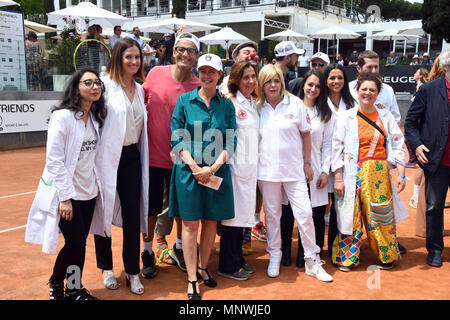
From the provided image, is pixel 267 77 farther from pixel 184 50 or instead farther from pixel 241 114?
pixel 184 50

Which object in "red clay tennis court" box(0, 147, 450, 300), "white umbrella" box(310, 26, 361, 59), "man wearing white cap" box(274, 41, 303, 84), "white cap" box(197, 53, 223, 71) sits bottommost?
"red clay tennis court" box(0, 147, 450, 300)

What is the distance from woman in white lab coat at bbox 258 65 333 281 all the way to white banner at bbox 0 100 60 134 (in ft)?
30.6

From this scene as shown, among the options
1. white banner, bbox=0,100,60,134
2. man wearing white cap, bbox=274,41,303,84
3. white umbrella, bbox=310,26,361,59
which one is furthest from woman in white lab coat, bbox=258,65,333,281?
white umbrella, bbox=310,26,361,59

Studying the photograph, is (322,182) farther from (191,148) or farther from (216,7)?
(216,7)

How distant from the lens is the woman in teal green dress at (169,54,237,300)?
3762 mm

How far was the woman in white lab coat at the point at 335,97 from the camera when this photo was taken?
4.60 m

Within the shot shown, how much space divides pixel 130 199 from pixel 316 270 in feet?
6.49

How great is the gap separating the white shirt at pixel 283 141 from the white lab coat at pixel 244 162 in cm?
11

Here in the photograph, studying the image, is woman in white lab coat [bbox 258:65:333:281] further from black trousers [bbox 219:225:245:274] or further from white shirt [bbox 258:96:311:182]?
black trousers [bbox 219:225:245:274]

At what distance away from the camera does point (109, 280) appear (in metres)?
4.04

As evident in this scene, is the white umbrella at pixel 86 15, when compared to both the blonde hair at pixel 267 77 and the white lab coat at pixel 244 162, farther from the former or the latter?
the white lab coat at pixel 244 162

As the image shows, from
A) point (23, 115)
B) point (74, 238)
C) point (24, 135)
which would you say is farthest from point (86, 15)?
point (74, 238)

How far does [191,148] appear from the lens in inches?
149
